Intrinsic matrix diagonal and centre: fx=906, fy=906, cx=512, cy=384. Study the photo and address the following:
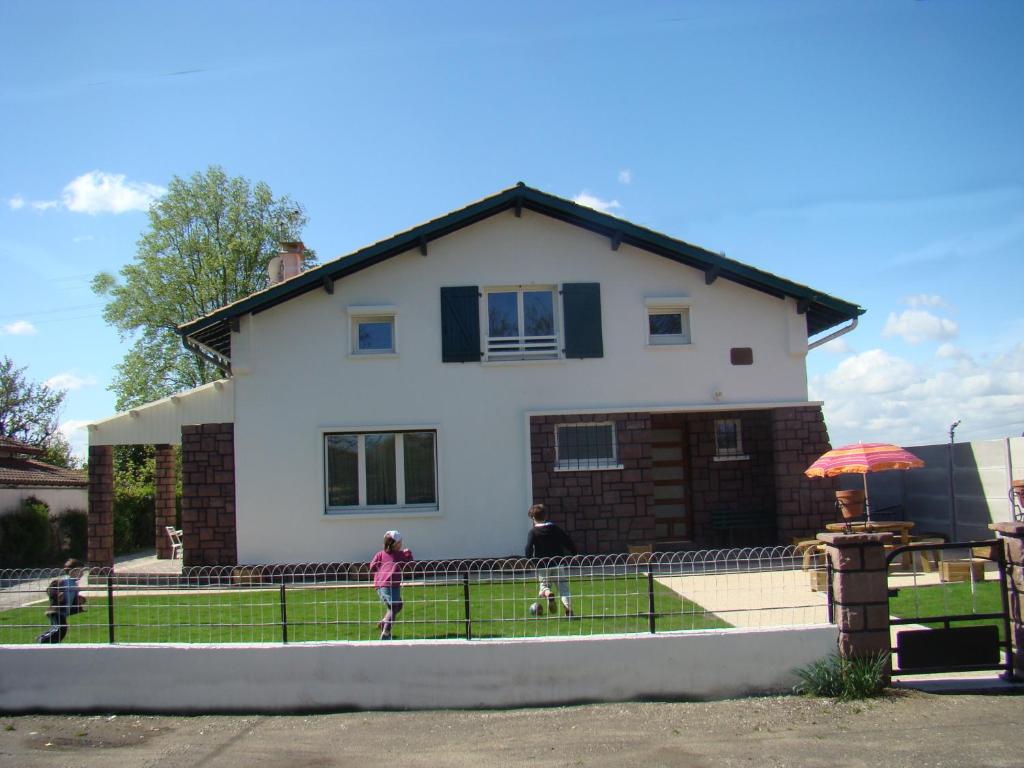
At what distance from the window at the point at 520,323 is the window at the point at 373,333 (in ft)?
5.24

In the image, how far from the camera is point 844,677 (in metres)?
7.40

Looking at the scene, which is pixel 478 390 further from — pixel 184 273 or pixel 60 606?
pixel 184 273

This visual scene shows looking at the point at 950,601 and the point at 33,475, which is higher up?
the point at 33,475

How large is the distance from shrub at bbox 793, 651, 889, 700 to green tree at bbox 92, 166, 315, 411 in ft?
105

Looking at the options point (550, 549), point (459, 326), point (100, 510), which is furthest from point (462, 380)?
point (100, 510)

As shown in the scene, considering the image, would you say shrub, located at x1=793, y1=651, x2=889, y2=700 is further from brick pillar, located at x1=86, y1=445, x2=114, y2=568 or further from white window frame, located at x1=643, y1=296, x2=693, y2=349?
brick pillar, located at x1=86, y1=445, x2=114, y2=568

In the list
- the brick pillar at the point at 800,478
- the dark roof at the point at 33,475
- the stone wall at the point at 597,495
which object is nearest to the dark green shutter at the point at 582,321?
the stone wall at the point at 597,495

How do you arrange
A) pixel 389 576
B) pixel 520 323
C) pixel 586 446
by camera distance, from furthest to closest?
1. pixel 520 323
2. pixel 586 446
3. pixel 389 576

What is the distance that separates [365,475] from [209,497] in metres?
2.52

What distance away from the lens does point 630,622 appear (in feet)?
27.6

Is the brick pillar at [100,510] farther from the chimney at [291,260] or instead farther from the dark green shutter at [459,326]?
the dark green shutter at [459,326]

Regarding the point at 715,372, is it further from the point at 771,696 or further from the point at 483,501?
the point at 771,696

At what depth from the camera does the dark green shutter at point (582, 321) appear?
49.4ft

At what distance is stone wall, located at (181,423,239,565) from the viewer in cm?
1464
